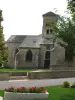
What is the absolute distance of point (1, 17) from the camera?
57.6 metres

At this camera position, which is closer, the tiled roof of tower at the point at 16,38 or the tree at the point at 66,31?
the tree at the point at 66,31

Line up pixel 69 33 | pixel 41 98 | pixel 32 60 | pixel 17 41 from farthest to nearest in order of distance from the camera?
pixel 17 41, pixel 32 60, pixel 69 33, pixel 41 98

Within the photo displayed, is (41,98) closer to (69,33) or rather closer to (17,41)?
(69,33)

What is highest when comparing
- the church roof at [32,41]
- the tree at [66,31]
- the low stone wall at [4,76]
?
the tree at [66,31]

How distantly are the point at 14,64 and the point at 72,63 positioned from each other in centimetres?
1472

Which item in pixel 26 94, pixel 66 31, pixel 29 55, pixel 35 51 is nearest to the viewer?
pixel 26 94

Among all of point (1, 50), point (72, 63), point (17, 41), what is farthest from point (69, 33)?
point (17, 41)

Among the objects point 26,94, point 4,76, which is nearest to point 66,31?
point 26,94

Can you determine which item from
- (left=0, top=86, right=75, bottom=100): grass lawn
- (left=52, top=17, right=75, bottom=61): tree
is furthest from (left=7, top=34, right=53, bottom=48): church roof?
(left=0, top=86, right=75, bottom=100): grass lawn

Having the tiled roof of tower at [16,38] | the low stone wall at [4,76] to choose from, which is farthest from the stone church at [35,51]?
the low stone wall at [4,76]

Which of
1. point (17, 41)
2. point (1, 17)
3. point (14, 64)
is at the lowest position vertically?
point (14, 64)

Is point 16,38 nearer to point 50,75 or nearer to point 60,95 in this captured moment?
point 50,75

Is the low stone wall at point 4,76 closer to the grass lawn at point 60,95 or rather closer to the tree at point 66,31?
the tree at point 66,31

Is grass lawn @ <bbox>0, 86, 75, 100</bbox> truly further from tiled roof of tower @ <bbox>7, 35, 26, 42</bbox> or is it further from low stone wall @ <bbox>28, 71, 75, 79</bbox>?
tiled roof of tower @ <bbox>7, 35, 26, 42</bbox>
